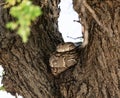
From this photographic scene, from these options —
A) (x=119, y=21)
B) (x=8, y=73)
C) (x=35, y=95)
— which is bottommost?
(x=35, y=95)

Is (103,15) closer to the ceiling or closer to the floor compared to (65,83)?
closer to the ceiling

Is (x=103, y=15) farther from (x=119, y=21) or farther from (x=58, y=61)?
(x=58, y=61)

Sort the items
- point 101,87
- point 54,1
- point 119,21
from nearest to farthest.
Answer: point 119,21
point 101,87
point 54,1

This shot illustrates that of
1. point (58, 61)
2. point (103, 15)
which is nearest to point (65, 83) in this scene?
point (58, 61)

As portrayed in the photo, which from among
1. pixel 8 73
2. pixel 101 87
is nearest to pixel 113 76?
pixel 101 87

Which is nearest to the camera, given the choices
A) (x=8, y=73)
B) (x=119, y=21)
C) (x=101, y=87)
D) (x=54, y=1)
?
(x=119, y=21)

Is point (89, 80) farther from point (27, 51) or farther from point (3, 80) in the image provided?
point (3, 80)

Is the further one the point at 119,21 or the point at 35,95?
the point at 35,95
